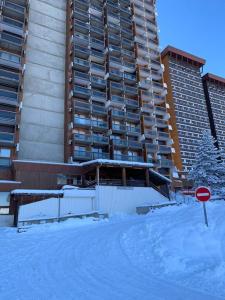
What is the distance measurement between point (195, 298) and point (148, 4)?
7962 centimetres

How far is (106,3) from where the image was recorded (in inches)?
2403

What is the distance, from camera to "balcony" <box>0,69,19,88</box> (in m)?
40.2

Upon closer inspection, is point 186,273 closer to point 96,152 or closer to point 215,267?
point 215,267

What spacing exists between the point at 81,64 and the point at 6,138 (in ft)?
72.2

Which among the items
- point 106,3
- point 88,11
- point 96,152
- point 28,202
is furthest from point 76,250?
point 106,3

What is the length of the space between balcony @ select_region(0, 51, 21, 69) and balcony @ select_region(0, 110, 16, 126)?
29.8 feet

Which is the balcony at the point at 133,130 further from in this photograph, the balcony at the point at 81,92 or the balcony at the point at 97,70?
the balcony at the point at 97,70

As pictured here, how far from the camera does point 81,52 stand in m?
51.2

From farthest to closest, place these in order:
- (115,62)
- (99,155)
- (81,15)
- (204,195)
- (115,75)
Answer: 1. (115,62)
2. (81,15)
3. (115,75)
4. (99,155)
5. (204,195)

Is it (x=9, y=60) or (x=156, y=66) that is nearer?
(x=9, y=60)

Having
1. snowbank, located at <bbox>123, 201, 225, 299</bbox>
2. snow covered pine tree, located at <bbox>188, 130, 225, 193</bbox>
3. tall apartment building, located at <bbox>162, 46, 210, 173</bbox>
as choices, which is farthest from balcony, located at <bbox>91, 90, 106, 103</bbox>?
snowbank, located at <bbox>123, 201, 225, 299</bbox>

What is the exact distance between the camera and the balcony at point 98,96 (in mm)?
48684

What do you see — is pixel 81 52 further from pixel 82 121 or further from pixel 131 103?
pixel 82 121

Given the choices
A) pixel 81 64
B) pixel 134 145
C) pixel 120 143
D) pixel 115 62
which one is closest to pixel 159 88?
pixel 115 62
